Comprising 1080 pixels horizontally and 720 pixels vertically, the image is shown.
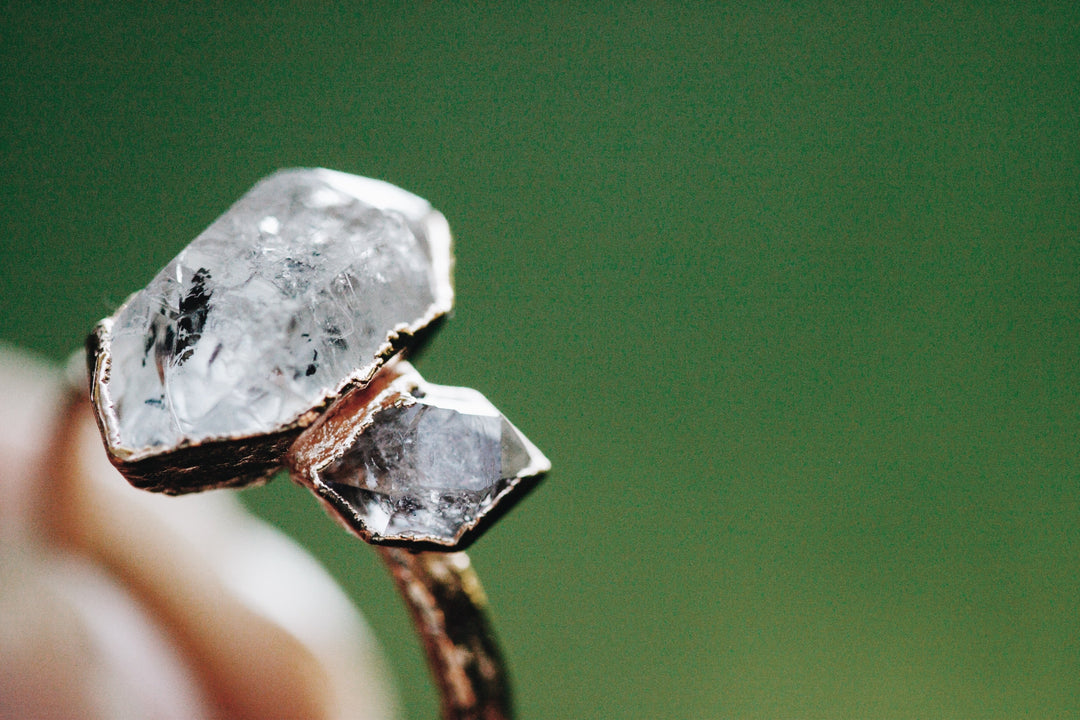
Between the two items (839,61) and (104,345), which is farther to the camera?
(839,61)

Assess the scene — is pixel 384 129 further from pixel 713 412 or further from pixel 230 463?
pixel 230 463

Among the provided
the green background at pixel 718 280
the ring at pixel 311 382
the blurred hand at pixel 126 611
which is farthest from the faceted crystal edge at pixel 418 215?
the green background at pixel 718 280

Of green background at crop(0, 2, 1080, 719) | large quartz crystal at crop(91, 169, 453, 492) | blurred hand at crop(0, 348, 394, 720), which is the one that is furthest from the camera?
green background at crop(0, 2, 1080, 719)

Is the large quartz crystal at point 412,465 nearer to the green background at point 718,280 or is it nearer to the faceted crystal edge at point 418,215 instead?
the faceted crystal edge at point 418,215

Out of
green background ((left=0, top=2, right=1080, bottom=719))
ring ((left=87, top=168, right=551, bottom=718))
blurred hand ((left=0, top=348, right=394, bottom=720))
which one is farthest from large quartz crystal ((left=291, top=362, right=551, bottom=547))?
green background ((left=0, top=2, right=1080, bottom=719))

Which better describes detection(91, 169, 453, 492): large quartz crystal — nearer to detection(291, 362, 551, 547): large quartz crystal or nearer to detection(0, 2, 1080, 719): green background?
detection(291, 362, 551, 547): large quartz crystal

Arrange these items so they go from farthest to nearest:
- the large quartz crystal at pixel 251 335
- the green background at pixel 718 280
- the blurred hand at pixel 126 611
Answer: the green background at pixel 718 280, the blurred hand at pixel 126 611, the large quartz crystal at pixel 251 335

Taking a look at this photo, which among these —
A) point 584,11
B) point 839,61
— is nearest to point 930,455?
point 839,61
